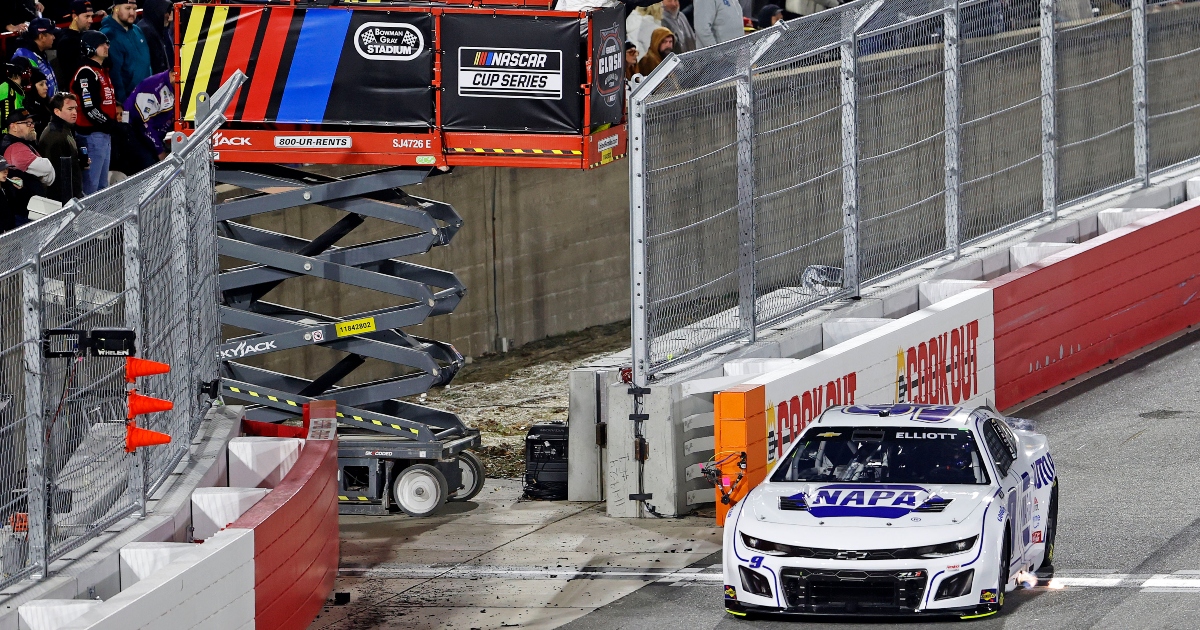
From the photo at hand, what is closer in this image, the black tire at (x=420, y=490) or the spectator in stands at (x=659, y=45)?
the black tire at (x=420, y=490)

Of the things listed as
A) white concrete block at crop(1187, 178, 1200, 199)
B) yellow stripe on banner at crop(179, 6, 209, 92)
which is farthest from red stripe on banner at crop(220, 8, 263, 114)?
white concrete block at crop(1187, 178, 1200, 199)

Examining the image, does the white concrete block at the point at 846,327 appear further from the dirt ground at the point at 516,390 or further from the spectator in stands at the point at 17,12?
the spectator in stands at the point at 17,12

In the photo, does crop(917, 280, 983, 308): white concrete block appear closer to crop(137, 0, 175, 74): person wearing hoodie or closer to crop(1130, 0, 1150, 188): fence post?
crop(1130, 0, 1150, 188): fence post

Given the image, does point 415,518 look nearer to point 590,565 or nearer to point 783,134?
point 590,565

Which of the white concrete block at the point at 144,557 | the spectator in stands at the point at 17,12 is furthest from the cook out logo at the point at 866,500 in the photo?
the spectator in stands at the point at 17,12

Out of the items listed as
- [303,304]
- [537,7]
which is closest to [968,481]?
[537,7]

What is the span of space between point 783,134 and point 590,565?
→ 4.62 m

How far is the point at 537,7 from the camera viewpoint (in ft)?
50.3

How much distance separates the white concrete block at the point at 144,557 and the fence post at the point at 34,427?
2.11ft

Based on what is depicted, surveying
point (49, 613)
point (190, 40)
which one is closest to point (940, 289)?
point (190, 40)

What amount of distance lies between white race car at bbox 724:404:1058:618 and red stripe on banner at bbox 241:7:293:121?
5580 mm

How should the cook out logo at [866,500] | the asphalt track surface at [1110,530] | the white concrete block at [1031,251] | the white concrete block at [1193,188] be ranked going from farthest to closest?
the white concrete block at [1193,188]
the white concrete block at [1031,251]
the asphalt track surface at [1110,530]
the cook out logo at [866,500]

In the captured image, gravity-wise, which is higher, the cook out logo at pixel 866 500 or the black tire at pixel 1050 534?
the cook out logo at pixel 866 500

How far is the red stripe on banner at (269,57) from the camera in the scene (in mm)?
15109
